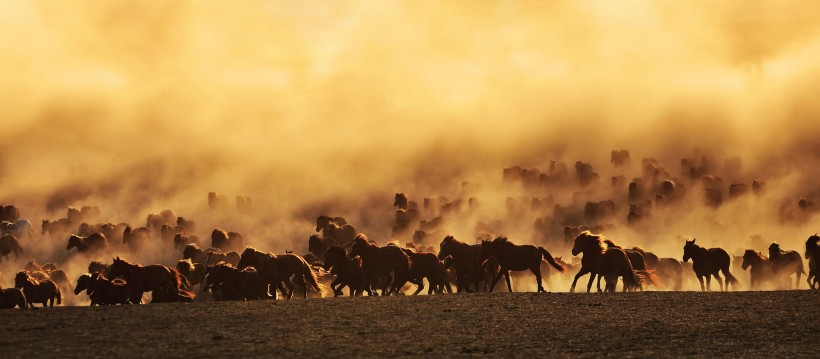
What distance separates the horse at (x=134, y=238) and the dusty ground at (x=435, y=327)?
56128 millimetres

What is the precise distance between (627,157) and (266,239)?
253ft

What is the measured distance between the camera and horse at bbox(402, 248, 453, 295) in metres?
44.8

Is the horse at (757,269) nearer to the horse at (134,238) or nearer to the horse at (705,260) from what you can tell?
the horse at (705,260)

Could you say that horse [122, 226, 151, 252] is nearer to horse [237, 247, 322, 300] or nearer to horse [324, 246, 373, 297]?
horse [237, 247, 322, 300]

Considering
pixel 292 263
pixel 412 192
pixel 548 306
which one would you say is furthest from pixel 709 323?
pixel 412 192

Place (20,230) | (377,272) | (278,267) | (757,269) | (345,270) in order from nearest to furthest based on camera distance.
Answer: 1. (278,267)
2. (345,270)
3. (377,272)
4. (757,269)
5. (20,230)

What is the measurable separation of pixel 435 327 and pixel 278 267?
11.2m

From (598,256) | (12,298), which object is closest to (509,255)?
(598,256)

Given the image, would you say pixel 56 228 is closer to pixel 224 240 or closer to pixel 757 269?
pixel 224 240

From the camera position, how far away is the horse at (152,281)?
38344 mm

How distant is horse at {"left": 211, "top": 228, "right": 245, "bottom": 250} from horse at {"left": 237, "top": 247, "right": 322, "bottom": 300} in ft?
124

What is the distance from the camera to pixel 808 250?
1854 inches

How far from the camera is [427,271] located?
45125 mm

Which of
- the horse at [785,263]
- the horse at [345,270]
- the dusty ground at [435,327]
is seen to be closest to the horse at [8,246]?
the horse at [345,270]
